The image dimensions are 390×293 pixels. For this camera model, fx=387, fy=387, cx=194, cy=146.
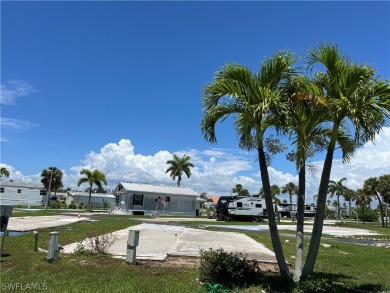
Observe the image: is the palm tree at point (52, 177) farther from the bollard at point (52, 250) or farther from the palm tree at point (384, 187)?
the bollard at point (52, 250)

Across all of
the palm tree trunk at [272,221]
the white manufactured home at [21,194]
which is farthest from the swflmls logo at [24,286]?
the white manufactured home at [21,194]

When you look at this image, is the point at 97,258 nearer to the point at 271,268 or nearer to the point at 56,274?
the point at 56,274

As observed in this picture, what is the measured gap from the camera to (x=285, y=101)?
8086 millimetres

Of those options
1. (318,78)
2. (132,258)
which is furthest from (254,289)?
(318,78)

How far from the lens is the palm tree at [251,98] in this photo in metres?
7.94

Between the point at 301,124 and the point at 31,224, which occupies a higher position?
the point at 301,124

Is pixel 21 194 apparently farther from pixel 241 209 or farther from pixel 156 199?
pixel 241 209

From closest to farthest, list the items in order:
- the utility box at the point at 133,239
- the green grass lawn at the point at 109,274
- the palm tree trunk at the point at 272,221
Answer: the green grass lawn at the point at 109,274
the palm tree trunk at the point at 272,221
the utility box at the point at 133,239

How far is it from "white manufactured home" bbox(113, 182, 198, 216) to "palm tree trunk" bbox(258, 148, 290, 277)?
42.5 metres

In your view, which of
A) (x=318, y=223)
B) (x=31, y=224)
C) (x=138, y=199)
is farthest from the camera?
(x=138, y=199)

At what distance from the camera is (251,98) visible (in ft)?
26.5

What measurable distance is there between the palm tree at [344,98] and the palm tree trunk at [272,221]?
576 mm

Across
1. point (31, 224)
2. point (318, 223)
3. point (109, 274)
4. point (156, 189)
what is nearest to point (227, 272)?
point (318, 223)

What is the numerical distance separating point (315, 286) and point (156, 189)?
157 feet
